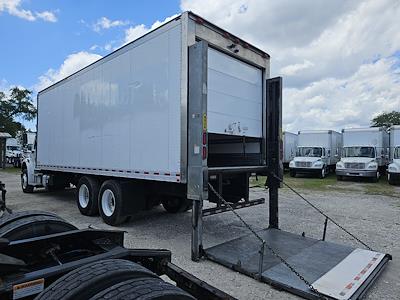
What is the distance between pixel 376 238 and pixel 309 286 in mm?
3647

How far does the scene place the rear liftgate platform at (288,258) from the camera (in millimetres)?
3619

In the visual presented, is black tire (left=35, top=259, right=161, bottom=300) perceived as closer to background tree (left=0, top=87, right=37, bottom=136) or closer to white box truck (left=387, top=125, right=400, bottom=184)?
white box truck (left=387, top=125, right=400, bottom=184)

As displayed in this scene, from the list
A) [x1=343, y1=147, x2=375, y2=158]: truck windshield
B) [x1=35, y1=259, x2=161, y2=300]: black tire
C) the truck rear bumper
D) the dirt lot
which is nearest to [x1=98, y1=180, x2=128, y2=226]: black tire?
the dirt lot

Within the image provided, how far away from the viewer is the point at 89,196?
7.75 metres

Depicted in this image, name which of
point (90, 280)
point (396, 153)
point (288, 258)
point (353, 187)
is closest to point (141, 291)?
point (90, 280)

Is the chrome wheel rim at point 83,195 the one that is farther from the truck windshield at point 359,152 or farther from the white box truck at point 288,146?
the white box truck at point 288,146

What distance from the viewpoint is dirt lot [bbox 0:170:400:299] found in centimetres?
392

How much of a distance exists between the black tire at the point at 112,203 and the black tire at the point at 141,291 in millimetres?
4919

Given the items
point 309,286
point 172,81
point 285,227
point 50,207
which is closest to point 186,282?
point 309,286

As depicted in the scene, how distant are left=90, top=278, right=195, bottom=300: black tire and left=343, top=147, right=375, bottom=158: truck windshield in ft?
70.2

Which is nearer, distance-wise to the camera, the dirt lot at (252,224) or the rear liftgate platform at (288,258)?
the rear liftgate platform at (288,258)

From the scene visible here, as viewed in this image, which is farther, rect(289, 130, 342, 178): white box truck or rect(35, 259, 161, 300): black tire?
rect(289, 130, 342, 178): white box truck

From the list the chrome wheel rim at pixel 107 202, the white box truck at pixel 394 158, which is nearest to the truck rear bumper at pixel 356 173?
the white box truck at pixel 394 158

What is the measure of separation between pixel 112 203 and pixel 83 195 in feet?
5.46
